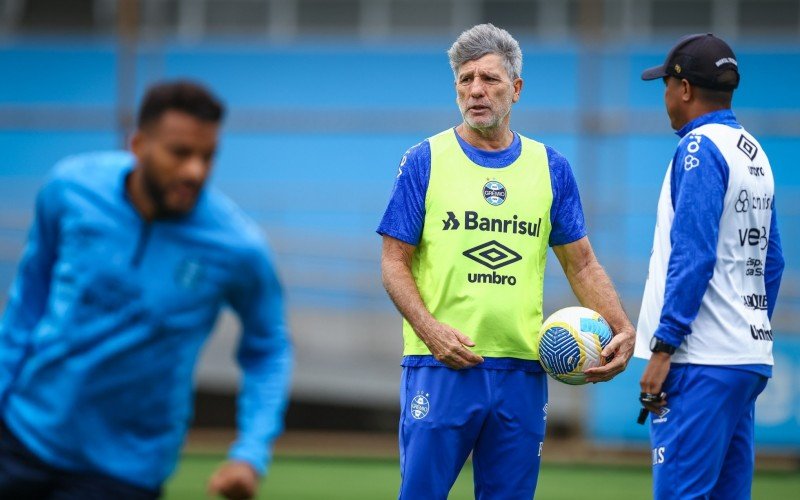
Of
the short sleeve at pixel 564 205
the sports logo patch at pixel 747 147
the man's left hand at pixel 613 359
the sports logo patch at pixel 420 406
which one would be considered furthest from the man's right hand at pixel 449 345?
the sports logo patch at pixel 747 147

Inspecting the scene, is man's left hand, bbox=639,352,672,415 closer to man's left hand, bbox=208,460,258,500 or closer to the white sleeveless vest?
the white sleeveless vest

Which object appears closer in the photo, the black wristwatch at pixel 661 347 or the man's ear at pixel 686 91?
the black wristwatch at pixel 661 347

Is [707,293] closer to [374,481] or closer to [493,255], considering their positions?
[493,255]

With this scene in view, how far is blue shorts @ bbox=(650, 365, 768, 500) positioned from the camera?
180 inches

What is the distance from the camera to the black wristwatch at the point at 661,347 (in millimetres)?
4602

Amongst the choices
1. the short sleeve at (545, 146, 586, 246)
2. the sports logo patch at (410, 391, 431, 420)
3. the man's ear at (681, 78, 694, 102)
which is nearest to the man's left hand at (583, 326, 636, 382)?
the short sleeve at (545, 146, 586, 246)

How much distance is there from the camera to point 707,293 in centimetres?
471

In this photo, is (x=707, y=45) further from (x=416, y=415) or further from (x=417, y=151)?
(x=416, y=415)


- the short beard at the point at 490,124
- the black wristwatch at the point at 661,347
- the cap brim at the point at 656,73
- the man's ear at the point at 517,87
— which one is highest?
the cap brim at the point at 656,73

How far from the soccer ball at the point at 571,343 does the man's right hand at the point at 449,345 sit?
264 mm

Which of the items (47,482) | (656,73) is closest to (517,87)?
(656,73)

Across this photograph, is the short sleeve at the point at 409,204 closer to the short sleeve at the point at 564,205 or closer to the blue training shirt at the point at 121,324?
the short sleeve at the point at 564,205

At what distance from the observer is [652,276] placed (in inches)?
190

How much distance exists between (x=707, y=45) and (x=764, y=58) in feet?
46.4
